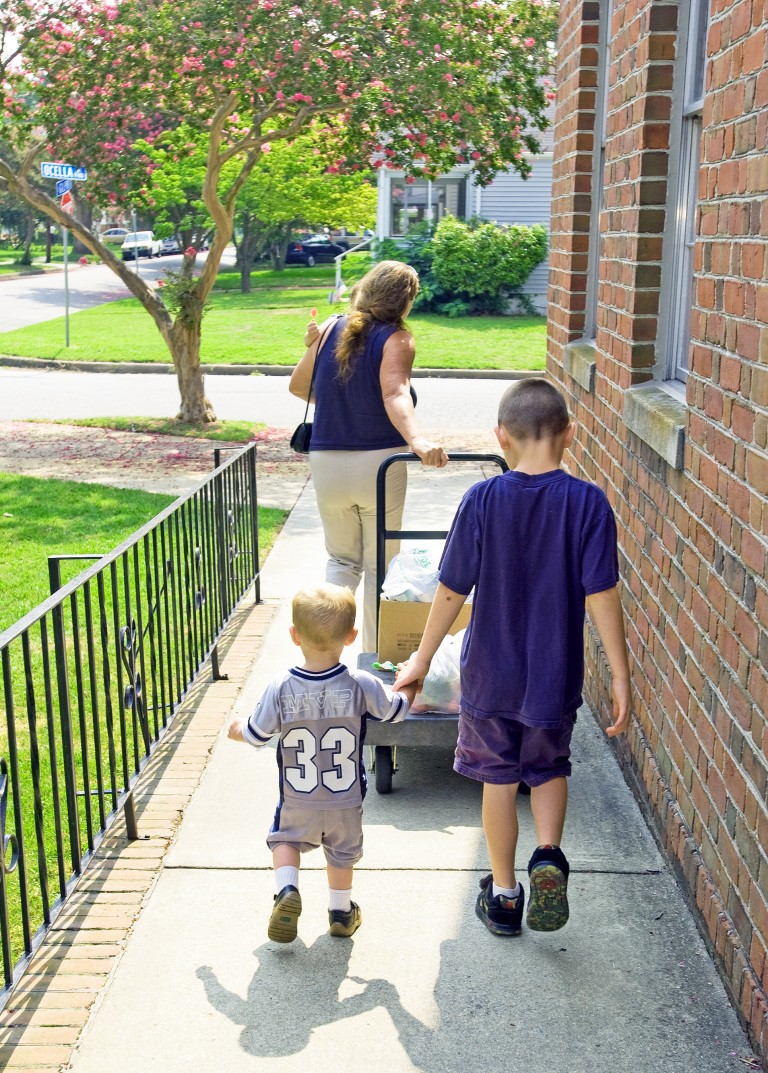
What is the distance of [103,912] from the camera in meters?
3.69

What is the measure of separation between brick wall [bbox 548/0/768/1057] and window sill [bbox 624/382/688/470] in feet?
0.26

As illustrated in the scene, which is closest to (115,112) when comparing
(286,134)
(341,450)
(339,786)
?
(286,134)

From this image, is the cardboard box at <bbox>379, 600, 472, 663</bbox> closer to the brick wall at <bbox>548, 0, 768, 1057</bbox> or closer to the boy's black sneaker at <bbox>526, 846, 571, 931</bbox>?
the brick wall at <bbox>548, 0, 768, 1057</bbox>

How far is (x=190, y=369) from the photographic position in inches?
553

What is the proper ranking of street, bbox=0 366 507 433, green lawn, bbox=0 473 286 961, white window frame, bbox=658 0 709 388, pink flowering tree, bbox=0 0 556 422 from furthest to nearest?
street, bbox=0 366 507 433, pink flowering tree, bbox=0 0 556 422, white window frame, bbox=658 0 709 388, green lawn, bbox=0 473 286 961

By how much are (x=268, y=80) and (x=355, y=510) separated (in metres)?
7.77

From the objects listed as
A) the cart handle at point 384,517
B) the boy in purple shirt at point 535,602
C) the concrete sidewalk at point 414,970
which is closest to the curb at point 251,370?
the cart handle at point 384,517

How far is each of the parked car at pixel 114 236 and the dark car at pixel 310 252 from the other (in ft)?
66.9

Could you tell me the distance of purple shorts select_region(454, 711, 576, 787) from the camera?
3.49 meters

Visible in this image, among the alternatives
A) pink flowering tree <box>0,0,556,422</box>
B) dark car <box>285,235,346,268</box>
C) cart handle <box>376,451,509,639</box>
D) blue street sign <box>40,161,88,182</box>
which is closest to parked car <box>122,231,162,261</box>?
dark car <box>285,235,346,268</box>

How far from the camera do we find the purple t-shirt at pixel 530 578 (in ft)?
10.8

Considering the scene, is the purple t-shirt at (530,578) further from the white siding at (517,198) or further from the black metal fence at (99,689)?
the white siding at (517,198)

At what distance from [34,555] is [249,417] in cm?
721

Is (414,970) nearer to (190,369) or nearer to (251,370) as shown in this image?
(190,369)
